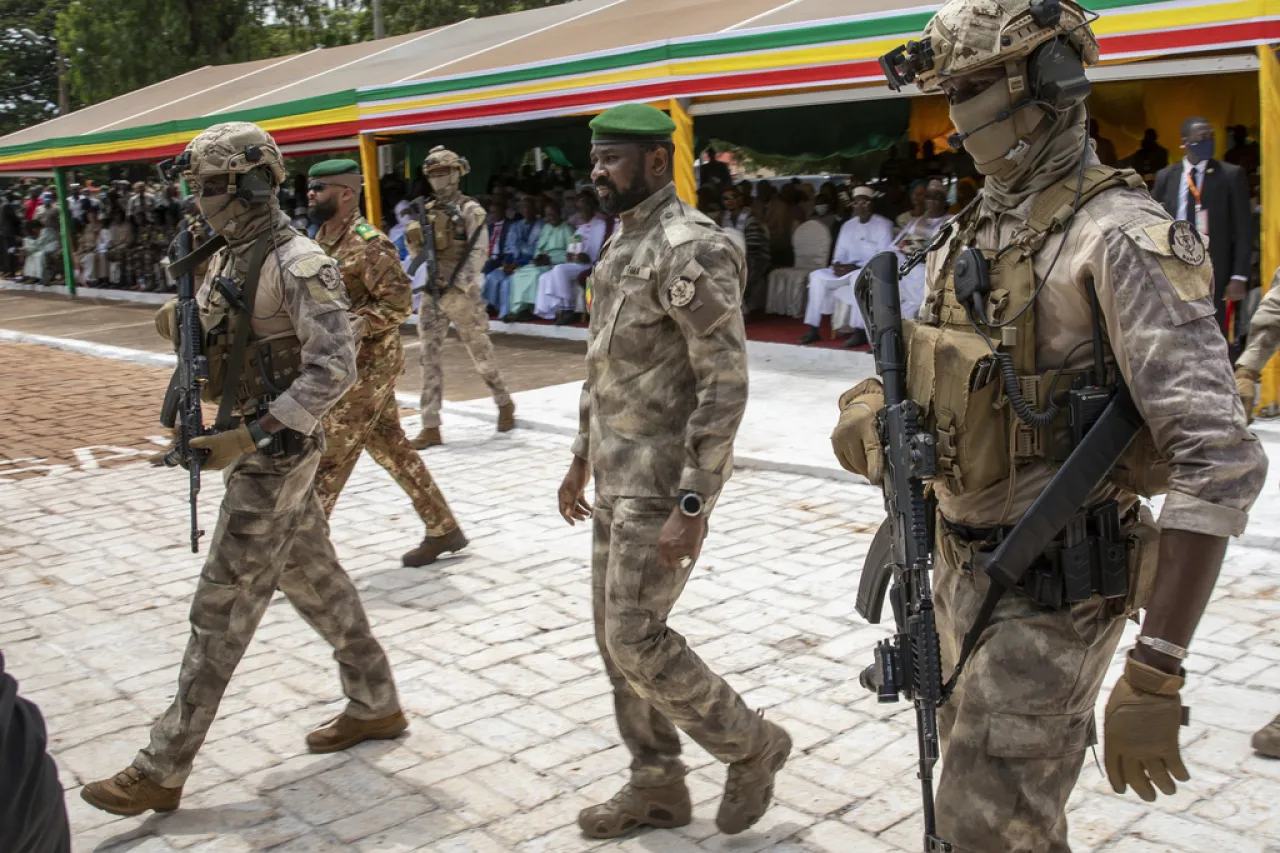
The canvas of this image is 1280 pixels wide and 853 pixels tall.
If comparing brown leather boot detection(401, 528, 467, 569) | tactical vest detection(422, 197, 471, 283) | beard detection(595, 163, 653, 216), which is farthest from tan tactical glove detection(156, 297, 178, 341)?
tactical vest detection(422, 197, 471, 283)

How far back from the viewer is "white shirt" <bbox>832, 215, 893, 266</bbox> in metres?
12.4

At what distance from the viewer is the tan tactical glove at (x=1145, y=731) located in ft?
6.67

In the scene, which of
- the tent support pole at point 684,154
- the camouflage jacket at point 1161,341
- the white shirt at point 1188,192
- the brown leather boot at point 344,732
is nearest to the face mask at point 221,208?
the brown leather boot at point 344,732

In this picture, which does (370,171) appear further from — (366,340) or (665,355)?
(665,355)

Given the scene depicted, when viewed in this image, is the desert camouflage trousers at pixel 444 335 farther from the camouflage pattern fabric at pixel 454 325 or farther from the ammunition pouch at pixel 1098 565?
the ammunition pouch at pixel 1098 565

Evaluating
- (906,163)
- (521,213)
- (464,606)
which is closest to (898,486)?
(464,606)

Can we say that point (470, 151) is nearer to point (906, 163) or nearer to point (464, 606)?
point (906, 163)

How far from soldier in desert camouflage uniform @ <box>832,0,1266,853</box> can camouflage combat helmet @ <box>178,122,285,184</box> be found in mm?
2253

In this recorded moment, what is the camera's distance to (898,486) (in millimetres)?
2428

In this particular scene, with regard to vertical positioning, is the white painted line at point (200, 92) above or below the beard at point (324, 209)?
above

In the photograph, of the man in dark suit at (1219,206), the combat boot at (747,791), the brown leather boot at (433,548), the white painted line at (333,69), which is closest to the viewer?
the combat boot at (747,791)

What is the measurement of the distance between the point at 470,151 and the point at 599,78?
9.37m

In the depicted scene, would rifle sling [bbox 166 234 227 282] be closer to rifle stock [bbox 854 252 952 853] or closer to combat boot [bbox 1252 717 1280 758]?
rifle stock [bbox 854 252 952 853]

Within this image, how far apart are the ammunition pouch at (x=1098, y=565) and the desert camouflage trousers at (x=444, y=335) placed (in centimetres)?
701
